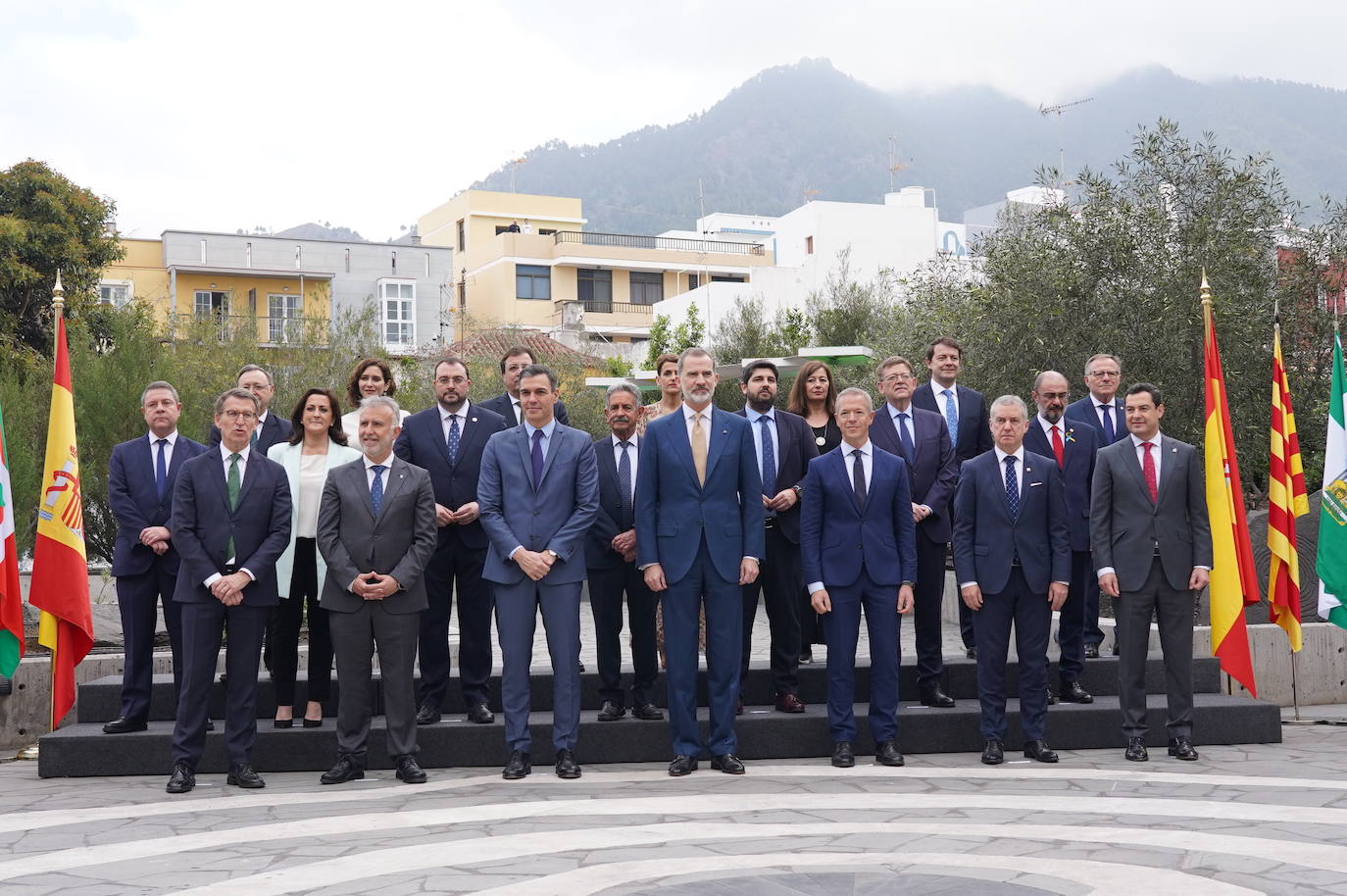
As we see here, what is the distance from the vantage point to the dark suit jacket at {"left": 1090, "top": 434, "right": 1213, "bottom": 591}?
7.97 m

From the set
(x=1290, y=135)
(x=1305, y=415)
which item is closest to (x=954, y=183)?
(x=1290, y=135)

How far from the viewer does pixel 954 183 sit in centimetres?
18375

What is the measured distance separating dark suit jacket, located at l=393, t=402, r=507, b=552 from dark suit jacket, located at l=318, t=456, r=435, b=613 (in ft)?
2.35

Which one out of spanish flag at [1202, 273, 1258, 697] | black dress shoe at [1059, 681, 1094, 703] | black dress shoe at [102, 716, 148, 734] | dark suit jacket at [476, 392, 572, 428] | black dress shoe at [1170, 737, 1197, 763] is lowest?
black dress shoe at [1170, 737, 1197, 763]

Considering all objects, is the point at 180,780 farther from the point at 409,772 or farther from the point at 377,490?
the point at 377,490

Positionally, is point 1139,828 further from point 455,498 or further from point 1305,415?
point 1305,415

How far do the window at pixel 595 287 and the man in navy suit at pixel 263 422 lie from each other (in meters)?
46.6

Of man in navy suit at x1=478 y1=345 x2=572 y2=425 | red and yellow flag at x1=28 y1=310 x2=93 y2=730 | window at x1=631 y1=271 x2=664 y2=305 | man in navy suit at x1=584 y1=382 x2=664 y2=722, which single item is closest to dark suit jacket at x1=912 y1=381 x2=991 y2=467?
man in navy suit at x1=584 y1=382 x2=664 y2=722

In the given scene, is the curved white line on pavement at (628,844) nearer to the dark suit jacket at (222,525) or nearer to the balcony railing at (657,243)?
the dark suit jacket at (222,525)

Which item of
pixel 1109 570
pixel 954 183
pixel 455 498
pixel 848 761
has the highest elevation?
pixel 954 183

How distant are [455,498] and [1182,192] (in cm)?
973

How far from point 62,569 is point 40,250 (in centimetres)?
1747

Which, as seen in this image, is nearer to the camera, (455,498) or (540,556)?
(540,556)

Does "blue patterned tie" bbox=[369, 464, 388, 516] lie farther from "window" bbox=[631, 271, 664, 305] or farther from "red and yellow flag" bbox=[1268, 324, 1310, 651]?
Result: "window" bbox=[631, 271, 664, 305]
